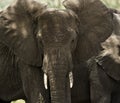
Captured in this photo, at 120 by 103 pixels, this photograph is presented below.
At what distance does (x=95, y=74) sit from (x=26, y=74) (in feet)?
4.01

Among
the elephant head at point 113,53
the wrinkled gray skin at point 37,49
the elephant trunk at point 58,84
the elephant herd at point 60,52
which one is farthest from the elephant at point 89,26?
the elephant trunk at point 58,84

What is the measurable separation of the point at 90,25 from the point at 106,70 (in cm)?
103

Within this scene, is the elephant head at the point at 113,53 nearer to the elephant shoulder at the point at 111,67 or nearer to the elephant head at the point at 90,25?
the elephant shoulder at the point at 111,67

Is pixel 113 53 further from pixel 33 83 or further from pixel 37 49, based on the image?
pixel 37 49

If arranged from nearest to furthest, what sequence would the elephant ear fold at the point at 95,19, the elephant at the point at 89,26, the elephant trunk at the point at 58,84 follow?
the elephant trunk at the point at 58,84 → the elephant at the point at 89,26 → the elephant ear fold at the point at 95,19

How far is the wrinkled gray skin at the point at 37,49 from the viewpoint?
8.51 m

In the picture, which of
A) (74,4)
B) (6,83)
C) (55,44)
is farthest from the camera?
(6,83)

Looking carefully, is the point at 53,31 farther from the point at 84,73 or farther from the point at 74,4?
the point at 84,73

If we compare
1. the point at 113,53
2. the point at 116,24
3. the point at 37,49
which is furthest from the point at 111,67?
the point at 37,49

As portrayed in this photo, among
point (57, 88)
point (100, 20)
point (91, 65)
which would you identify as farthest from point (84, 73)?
point (57, 88)

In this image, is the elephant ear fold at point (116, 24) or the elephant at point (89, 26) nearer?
the elephant at point (89, 26)

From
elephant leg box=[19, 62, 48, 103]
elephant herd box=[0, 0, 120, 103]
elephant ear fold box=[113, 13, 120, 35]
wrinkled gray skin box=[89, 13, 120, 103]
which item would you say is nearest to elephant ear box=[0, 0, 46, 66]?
elephant herd box=[0, 0, 120, 103]

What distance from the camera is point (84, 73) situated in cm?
1017

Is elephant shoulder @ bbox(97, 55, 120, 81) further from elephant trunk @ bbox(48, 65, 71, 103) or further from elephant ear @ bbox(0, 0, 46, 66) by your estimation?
elephant trunk @ bbox(48, 65, 71, 103)
